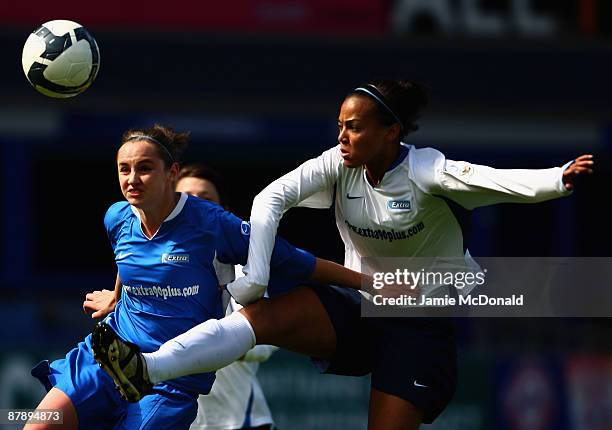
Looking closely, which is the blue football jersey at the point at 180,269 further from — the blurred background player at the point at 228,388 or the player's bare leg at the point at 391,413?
the blurred background player at the point at 228,388

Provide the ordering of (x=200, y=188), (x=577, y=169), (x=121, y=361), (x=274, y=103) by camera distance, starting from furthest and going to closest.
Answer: (x=274, y=103), (x=200, y=188), (x=577, y=169), (x=121, y=361)

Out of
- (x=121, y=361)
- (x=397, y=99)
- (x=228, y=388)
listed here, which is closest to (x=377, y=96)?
(x=397, y=99)

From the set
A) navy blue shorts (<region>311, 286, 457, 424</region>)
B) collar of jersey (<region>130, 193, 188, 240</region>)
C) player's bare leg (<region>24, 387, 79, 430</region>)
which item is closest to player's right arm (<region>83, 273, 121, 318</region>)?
collar of jersey (<region>130, 193, 188, 240</region>)

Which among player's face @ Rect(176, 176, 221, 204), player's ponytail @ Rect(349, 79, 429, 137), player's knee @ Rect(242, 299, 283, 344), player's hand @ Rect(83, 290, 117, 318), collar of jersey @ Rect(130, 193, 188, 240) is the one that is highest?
player's ponytail @ Rect(349, 79, 429, 137)

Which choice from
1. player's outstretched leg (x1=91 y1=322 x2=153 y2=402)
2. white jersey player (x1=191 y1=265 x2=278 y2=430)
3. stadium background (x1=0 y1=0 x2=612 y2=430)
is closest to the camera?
player's outstretched leg (x1=91 y1=322 x2=153 y2=402)

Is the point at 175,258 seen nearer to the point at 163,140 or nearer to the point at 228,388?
the point at 163,140

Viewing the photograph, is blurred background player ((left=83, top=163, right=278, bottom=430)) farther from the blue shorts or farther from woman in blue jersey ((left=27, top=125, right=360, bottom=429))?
the blue shorts

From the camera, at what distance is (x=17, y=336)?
12484mm

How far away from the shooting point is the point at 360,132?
6000 millimetres

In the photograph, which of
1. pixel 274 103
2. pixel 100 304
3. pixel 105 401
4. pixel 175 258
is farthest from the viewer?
pixel 274 103

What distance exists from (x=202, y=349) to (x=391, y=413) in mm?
980

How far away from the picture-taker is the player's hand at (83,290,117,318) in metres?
6.11

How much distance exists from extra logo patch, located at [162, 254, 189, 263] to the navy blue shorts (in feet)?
1.99

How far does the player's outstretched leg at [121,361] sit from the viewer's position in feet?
17.6
